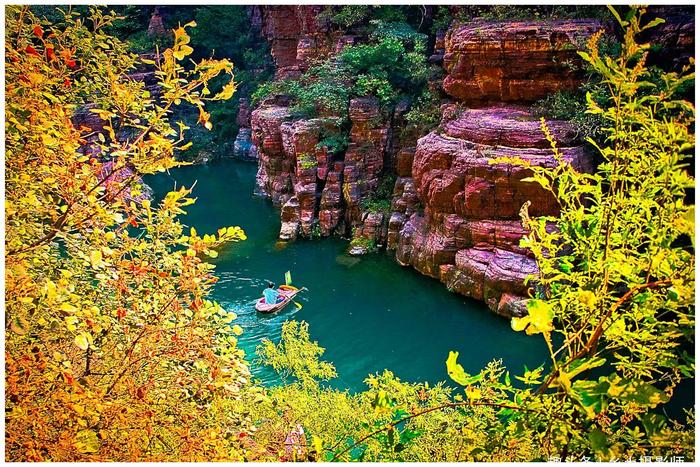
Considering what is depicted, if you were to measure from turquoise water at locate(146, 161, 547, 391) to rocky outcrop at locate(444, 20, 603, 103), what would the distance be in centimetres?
394

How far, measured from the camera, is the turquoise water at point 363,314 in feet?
27.9

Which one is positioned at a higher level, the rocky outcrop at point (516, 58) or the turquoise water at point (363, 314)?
the rocky outcrop at point (516, 58)

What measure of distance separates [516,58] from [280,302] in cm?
619

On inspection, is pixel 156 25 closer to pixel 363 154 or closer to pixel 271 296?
pixel 363 154

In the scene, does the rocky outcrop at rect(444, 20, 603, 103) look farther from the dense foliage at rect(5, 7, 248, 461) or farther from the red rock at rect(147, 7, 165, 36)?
the red rock at rect(147, 7, 165, 36)

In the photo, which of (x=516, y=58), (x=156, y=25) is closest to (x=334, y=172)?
(x=516, y=58)

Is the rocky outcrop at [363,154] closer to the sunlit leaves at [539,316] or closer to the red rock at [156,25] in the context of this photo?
the sunlit leaves at [539,316]

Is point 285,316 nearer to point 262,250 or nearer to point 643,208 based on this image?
point 262,250

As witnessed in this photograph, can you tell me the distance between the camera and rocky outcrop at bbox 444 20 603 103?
988cm

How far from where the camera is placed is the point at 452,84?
11.3m

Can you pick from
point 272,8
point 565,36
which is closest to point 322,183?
point 565,36

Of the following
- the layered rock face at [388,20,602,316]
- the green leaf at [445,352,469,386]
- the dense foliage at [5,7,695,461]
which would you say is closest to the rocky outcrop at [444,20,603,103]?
the layered rock face at [388,20,602,316]

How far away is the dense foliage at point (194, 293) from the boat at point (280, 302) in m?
7.00

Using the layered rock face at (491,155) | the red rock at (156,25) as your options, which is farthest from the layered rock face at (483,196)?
the red rock at (156,25)
